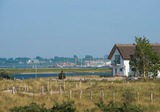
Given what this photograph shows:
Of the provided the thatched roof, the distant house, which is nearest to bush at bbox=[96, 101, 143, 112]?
the distant house

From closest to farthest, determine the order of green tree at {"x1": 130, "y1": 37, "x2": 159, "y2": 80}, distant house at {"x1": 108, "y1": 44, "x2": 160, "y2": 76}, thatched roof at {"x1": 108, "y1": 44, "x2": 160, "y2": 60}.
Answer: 1. green tree at {"x1": 130, "y1": 37, "x2": 159, "y2": 80}
2. distant house at {"x1": 108, "y1": 44, "x2": 160, "y2": 76}
3. thatched roof at {"x1": 108, "y1": 44, "x2": 160, "y2": 60}

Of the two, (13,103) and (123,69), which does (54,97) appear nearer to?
(13,103)

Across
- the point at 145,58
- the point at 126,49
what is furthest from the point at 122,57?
the point at 145,58

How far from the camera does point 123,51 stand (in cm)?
8525

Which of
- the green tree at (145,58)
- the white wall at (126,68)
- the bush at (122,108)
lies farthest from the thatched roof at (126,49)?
the bush at (122,108)

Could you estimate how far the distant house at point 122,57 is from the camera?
84125 millimetres

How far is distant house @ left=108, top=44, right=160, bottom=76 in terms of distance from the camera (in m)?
84.1

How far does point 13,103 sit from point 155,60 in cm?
3861

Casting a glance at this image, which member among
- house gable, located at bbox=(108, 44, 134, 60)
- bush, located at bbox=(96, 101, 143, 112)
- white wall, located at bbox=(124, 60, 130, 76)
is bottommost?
bush, located at bbox=(96, 101, 143, 112)

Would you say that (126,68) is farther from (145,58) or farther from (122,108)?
(122,108)

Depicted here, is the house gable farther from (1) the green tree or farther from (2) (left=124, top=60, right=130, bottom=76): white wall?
(1) the green tree

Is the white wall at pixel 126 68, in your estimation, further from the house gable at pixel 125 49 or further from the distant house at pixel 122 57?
the house gable at pixel 125 49

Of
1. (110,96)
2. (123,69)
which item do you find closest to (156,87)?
(110,96)

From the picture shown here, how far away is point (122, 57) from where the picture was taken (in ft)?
278
